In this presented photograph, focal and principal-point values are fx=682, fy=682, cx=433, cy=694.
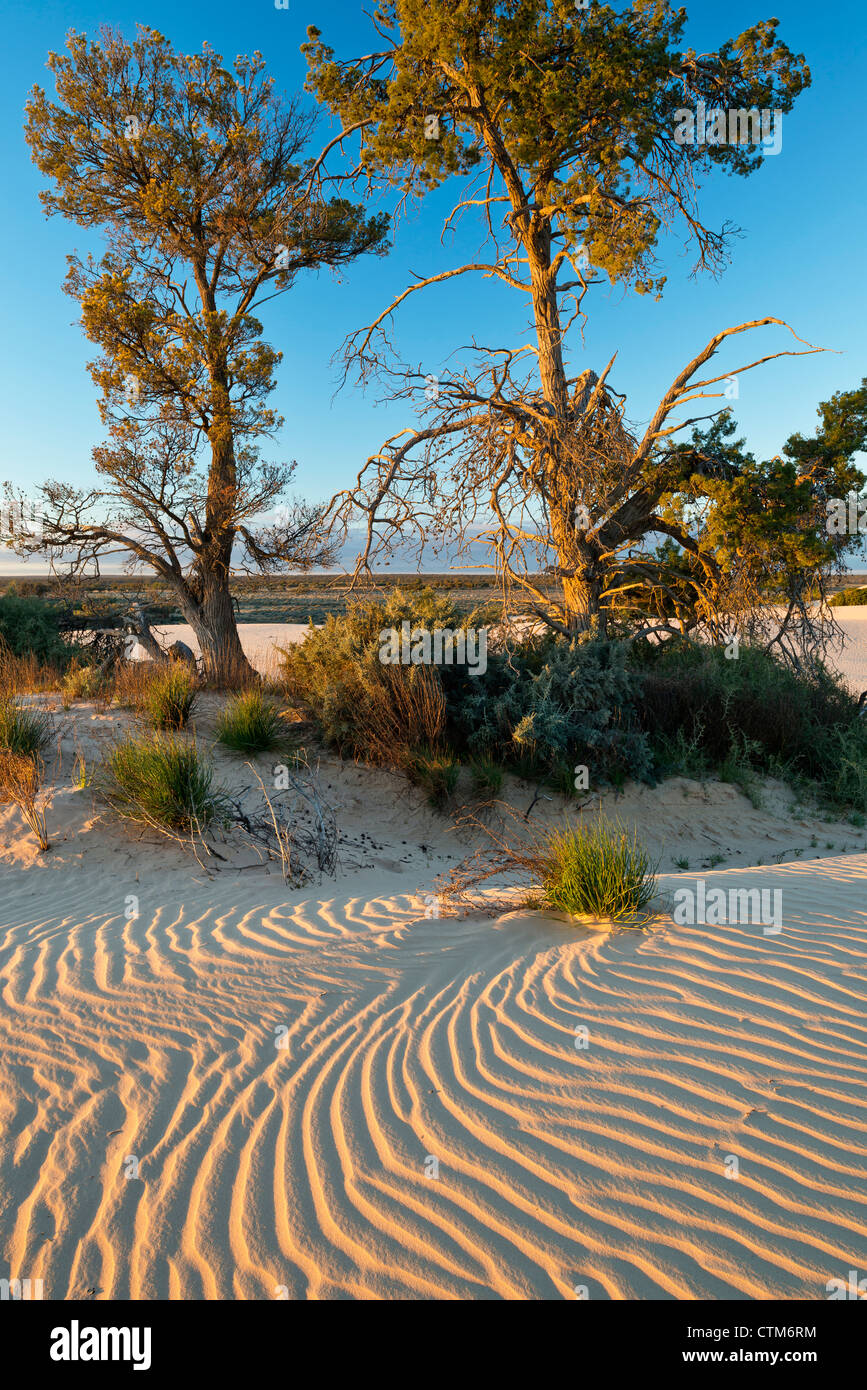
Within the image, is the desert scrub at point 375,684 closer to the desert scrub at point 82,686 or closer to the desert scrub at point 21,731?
the desert scrub at point 82,686

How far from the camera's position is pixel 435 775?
7.92 meters

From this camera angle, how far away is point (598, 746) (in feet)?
27.6

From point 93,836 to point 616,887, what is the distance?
16.0 ft

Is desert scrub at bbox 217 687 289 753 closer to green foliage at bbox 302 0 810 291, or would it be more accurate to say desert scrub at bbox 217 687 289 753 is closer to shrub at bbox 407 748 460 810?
shrub at bbox 407 748 460 810

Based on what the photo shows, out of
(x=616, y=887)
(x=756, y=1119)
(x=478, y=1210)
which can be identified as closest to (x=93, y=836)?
(x=616, y=887)

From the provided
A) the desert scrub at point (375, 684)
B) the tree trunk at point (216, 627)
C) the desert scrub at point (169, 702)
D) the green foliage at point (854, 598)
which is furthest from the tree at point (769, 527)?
the green foliage at point (854, 598)

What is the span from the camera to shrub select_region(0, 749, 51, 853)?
252 inches

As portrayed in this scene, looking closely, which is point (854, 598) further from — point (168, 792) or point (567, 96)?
point (168, 792)

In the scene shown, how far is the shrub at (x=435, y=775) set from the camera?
7.92 m

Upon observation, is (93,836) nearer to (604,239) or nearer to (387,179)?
(604,239)

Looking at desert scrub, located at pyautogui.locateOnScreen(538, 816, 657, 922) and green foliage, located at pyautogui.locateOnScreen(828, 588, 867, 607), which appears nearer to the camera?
desert scrub, located at pyautogui.locateOnScreen(538, 816, 657, 922)

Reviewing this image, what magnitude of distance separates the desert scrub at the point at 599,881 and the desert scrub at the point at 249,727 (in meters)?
4.88

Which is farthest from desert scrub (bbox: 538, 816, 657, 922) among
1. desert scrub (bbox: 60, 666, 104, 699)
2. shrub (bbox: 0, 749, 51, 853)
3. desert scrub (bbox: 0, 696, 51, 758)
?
desert scrub (bbox: 60, 666, 104, 699)

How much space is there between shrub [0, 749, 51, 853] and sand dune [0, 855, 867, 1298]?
246 cm
